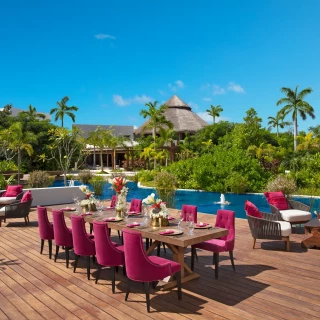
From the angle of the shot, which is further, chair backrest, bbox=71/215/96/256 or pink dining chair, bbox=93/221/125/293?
chair backrest, bbox=71/215/96/256

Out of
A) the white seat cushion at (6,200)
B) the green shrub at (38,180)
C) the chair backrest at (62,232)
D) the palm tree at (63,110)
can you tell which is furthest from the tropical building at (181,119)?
the chair backrest at (62,232)

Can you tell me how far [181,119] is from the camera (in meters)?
44.1

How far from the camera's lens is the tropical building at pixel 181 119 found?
42.4 meters

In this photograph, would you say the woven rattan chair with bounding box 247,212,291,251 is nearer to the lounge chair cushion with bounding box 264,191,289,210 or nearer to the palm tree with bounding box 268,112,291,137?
the lounge chair cushion with bounding box 264,191,289,210

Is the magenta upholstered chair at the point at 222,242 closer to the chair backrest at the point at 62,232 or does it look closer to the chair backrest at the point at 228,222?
the chair backrest at the point at 228,222

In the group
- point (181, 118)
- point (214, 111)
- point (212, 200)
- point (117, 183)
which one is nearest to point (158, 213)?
point (117, 183)

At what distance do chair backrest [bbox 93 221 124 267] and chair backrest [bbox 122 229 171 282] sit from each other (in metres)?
0.49

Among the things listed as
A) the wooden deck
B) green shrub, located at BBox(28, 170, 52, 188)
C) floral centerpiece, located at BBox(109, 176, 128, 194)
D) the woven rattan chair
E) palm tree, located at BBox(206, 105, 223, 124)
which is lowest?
the wooden deck

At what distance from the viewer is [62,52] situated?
90.8ft

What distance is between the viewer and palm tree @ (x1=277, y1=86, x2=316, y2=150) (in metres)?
31.5

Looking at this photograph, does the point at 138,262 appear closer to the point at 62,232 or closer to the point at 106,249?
the point at 106,249

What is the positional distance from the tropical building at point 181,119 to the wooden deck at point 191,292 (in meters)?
35.5

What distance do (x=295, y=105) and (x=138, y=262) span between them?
31336 mm

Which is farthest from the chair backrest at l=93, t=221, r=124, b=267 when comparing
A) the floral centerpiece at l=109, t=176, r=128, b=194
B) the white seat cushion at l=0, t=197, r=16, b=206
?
the white seat cushion at l=0, t=197, r=16, b=206
